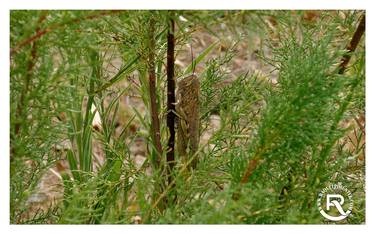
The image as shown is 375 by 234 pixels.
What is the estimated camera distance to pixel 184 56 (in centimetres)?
242

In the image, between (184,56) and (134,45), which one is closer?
(134,45)

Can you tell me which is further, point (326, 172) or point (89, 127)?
point (89, 127)

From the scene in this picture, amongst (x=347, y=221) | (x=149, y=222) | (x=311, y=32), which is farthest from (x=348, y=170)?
(x=149, y=222)

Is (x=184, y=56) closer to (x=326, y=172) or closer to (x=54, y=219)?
(x=54, y=219)

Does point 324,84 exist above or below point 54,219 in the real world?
above

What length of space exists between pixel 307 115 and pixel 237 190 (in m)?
0.13

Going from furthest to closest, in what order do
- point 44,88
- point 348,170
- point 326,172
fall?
point 348,170
point 326,172
point 44,88

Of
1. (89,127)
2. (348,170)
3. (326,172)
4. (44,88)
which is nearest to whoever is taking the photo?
(44,88)

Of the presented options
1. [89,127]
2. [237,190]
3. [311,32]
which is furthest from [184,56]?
[237,190]

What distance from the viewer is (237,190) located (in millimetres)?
865

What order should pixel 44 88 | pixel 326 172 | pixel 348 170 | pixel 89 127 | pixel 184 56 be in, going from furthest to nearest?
pixel 184 56, pixel 89 127, pixel 348 170, pixel 326 172, pixel 44 88
